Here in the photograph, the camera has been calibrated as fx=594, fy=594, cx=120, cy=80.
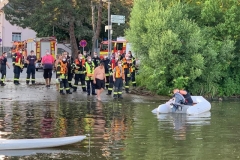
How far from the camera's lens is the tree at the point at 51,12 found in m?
48.3

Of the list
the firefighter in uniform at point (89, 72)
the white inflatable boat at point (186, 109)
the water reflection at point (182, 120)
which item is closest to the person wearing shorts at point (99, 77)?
the firefighter in uniform at point (89, 72)

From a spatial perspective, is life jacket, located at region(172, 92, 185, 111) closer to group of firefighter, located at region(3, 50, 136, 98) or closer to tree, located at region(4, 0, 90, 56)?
group of firefighter, located at region(3, 50, 136, 98)

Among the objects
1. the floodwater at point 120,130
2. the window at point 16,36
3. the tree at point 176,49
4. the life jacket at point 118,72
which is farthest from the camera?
the window at point 16,36

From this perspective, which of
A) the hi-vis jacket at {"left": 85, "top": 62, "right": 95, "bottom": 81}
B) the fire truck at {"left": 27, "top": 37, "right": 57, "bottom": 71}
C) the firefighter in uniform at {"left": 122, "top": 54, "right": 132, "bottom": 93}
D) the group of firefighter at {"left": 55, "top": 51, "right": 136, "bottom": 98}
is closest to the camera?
the group of firefighter at {"left": 55, "top": 51, "right": 136, "bottom": 98}

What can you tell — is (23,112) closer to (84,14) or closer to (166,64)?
(166,64)

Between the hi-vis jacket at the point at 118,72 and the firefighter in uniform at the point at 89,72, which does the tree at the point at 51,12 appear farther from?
the hi-vis jacket at the point at 118,72

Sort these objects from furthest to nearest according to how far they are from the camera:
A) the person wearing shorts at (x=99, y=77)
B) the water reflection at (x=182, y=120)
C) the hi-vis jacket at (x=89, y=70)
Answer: the hi-vis jacket at (x=89, y=70) → the person wearing shorts at (x=99, y=77) → the water reflection at (x=182, y=120)

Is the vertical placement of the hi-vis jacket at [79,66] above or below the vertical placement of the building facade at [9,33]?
below

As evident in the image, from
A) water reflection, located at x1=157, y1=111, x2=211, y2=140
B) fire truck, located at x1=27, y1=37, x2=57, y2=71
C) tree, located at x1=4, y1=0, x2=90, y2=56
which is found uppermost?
tree, located at x1=4, y1=0, x2=90, y2=56

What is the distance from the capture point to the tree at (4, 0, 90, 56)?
158 feet

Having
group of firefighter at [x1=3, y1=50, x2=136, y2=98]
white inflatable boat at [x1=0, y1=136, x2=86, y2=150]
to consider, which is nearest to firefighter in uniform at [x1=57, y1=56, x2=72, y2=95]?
group of firefighter at [x1=3, y1=50, x2=136, y2=98]

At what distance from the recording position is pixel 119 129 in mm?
16438

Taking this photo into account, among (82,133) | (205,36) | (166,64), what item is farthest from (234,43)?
(82,133)

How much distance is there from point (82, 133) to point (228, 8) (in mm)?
19587
